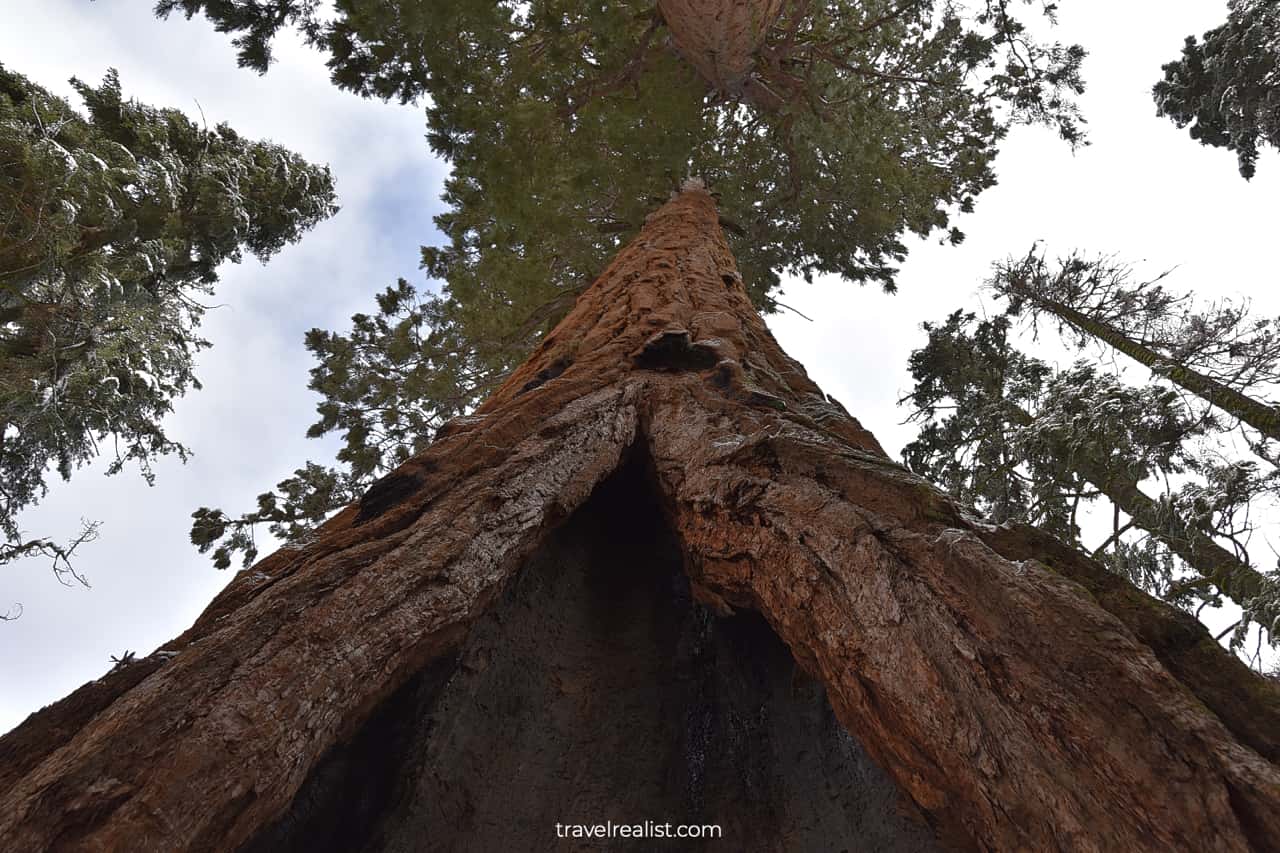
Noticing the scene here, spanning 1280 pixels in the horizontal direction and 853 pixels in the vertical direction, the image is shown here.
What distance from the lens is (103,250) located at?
8.66 meters

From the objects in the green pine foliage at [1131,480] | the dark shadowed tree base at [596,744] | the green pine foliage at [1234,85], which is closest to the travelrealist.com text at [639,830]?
the dark shadowed tree base at [596,744]

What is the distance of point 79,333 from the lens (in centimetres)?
793

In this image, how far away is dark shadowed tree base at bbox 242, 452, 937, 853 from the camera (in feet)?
5.99

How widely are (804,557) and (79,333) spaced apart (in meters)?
9.23

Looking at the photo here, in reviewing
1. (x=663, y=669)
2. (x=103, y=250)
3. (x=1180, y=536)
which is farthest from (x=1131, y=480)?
(x=103, y=250)

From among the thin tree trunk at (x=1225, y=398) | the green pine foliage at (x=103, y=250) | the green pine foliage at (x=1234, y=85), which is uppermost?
the green pine foliage at (x=1234, y=85)

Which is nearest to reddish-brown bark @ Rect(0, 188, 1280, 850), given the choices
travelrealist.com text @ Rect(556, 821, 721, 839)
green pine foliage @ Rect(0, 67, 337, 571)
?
travelrealist.com text @ Rect(556, 821, 721, 839)

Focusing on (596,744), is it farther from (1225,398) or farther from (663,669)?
(1225,398)

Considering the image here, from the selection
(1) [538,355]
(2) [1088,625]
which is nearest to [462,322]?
(1) [538,355]

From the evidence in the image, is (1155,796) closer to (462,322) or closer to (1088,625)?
(1088,625)

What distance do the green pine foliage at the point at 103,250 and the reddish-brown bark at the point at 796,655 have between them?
7.03 meters

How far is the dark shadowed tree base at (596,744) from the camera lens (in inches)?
71.9

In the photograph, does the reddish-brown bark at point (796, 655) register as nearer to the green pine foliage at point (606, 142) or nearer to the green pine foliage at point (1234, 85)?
the green pine foliage at point (606, 142)

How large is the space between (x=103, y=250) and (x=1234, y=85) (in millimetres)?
13597
